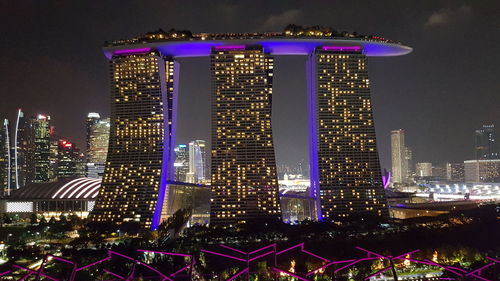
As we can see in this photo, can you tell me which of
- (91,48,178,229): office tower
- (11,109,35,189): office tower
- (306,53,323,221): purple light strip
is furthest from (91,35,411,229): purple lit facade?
(11,109,35,189): office tower

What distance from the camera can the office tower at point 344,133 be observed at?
100438mm

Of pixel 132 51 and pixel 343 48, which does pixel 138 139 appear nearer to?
pixel 132 51

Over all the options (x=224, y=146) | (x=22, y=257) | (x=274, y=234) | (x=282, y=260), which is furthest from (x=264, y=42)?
(x=22, y=257)

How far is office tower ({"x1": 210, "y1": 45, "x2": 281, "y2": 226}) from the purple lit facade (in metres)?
Answer: 0.38

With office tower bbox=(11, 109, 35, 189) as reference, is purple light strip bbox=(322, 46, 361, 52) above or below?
above

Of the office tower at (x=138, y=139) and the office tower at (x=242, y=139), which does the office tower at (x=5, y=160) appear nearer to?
the office tower at (x=138, y=139)

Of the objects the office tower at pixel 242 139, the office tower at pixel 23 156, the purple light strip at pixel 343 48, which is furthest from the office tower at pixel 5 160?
the purple light strip at pixel 343 48

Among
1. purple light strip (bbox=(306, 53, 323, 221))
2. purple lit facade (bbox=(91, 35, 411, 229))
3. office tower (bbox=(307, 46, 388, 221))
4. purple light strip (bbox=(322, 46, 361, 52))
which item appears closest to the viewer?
purple lit facade (bbox=(91, 35, 411, 229))

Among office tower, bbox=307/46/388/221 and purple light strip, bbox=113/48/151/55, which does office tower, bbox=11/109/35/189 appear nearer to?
purple light strip, bbox=113/48/151/55

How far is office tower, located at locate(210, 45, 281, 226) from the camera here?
97625 millimetres

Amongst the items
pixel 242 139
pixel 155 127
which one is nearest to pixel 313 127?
pixel 242 139

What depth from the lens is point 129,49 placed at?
103 meters

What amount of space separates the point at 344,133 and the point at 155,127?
121 feet

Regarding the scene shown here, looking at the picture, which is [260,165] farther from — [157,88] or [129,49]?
[129,49]
